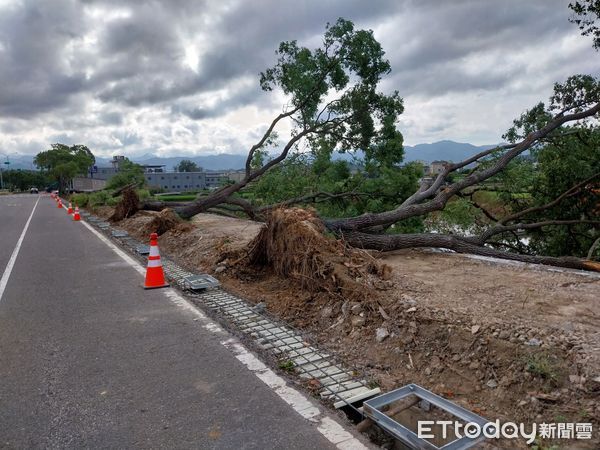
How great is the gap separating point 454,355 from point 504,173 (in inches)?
327

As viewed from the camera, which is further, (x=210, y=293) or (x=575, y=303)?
(x=210, y=293)

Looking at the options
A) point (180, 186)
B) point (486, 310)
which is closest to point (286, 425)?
point (486, 310)

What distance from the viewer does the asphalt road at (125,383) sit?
9.52 ft

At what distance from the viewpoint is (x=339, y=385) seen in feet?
11.6

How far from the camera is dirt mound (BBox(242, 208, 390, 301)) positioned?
5.37m

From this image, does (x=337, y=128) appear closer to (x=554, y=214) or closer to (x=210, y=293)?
(x=554, y=214)

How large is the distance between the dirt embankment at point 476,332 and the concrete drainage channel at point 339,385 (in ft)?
0.70

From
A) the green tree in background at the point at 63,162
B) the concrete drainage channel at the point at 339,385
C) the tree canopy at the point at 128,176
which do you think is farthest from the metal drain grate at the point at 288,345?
the green tree in background at the point at 63,162

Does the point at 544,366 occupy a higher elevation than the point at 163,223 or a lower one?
lower

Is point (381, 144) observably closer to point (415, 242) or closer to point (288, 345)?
point (415, 242)

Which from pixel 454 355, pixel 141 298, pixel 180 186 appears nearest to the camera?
pixel 454 355

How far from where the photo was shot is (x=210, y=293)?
632cm

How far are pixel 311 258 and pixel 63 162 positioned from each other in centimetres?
7126

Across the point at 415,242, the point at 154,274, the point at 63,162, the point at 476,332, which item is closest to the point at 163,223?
the point at 154,274
